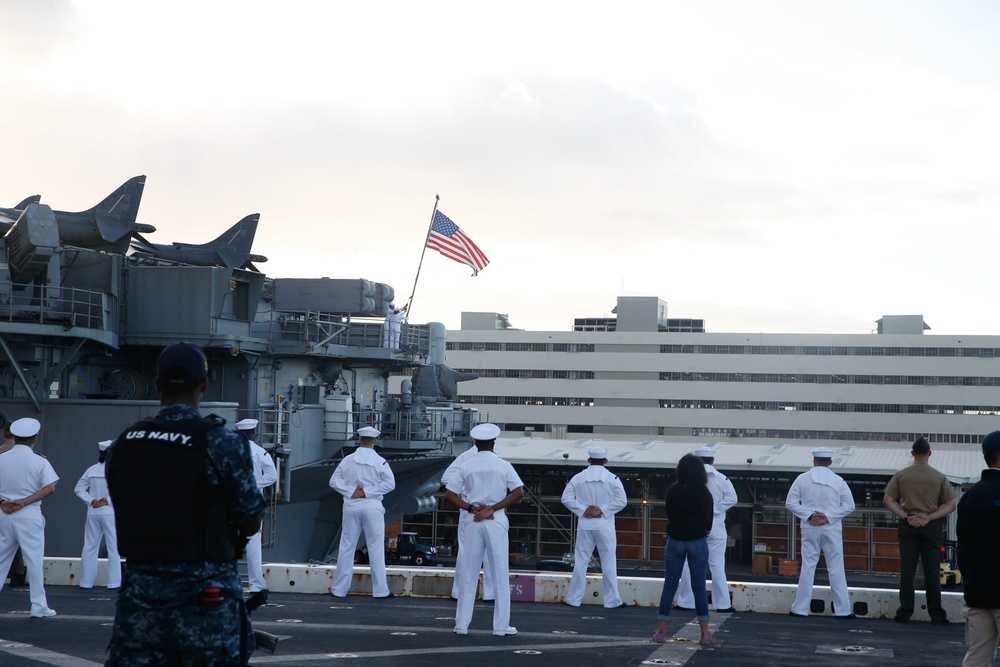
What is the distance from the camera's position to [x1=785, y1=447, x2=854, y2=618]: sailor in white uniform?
11.5 meters

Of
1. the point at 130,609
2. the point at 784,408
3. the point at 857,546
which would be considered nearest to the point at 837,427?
the point at 784,408

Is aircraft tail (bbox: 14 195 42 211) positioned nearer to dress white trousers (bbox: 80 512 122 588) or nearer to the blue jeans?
dress white trousers (bbox: 80 512 122 588)

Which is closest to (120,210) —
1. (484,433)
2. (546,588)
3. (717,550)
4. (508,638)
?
(546,588)

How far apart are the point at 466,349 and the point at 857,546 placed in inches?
1970

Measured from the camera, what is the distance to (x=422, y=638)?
941 centimetres

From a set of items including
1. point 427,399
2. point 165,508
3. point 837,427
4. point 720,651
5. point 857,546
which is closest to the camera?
point 165,508

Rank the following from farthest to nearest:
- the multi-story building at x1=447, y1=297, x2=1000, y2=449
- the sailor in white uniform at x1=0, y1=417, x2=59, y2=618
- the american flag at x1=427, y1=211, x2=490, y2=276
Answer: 1. the multi-story building at x1=447, y1=297, x2=1000, y2=449
2. the american flag at x1=427, y1=211, x2=490, y2=276
3. the sailor in white uniform at x1=0, y1=417, x2=59, y2=618

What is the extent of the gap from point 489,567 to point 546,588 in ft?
8.63

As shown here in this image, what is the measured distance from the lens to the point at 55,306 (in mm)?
21641

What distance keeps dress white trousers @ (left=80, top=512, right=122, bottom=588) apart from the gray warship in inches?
212

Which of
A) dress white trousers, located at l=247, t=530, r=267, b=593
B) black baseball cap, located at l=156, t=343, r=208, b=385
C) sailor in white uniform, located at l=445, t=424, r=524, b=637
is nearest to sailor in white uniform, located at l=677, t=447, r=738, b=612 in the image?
sailor in white uniform, located at l=445, t=424, r=524, b=637

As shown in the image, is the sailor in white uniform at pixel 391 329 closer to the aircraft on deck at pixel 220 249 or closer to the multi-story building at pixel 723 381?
the aircraft on deck at pixel 220 249

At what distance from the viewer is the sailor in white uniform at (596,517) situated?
12078 mm

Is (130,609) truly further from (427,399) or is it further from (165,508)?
(427,399)
